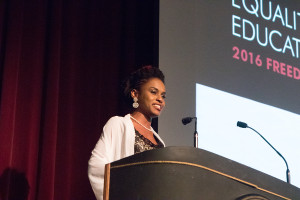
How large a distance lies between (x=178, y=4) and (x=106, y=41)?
68cm

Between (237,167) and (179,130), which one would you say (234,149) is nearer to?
(179,130)

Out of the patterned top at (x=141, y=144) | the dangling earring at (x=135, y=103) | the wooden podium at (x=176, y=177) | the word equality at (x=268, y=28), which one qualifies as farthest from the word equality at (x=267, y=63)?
the wooden podium at (x=176, y=177)

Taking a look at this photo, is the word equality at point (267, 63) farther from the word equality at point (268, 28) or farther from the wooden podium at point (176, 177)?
the wooden podium at point (176, 177)

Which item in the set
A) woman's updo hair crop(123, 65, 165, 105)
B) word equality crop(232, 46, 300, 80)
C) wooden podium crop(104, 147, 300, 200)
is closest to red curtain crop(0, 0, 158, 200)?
word equality crop(232, 46, 300, 80)

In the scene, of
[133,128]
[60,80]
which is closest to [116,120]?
[133,128]

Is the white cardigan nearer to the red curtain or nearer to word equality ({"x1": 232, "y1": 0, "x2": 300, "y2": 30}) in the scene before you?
the red curtain

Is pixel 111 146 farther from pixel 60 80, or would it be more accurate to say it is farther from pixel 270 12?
pixel 270 12

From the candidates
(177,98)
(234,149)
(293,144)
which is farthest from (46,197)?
(293,144)

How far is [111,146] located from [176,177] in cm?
81

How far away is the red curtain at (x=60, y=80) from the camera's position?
3445mm

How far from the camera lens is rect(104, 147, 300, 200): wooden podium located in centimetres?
164

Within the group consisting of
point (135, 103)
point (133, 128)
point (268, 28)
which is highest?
point (268, 28)

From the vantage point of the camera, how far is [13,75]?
11.4 feet

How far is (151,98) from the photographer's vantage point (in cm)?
269
